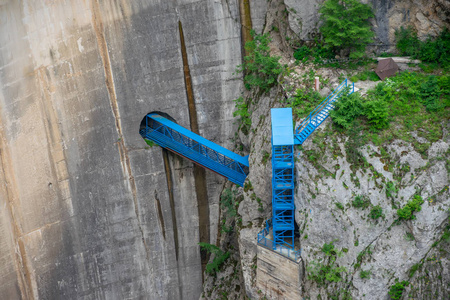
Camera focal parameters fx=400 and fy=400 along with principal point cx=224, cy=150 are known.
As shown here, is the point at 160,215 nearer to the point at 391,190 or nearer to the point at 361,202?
the point at 361,202

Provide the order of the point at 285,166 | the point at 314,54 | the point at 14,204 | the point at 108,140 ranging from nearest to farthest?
the point at 285,166, the point at 314,54, the point at 108,140, the point at 14,204

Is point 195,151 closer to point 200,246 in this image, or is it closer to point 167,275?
point 200,246

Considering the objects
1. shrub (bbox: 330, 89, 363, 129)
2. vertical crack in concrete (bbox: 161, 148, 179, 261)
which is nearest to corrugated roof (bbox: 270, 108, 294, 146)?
shrub (bbox: 330, 89, 363, 129)

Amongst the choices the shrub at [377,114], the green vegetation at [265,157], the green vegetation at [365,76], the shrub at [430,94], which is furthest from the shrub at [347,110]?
the green vegetation at [265,157]

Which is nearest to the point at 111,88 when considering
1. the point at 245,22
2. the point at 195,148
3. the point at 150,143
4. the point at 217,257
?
the point at 150,143

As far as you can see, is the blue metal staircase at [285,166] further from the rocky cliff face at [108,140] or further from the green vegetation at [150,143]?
the green vegetation at [150,143]
